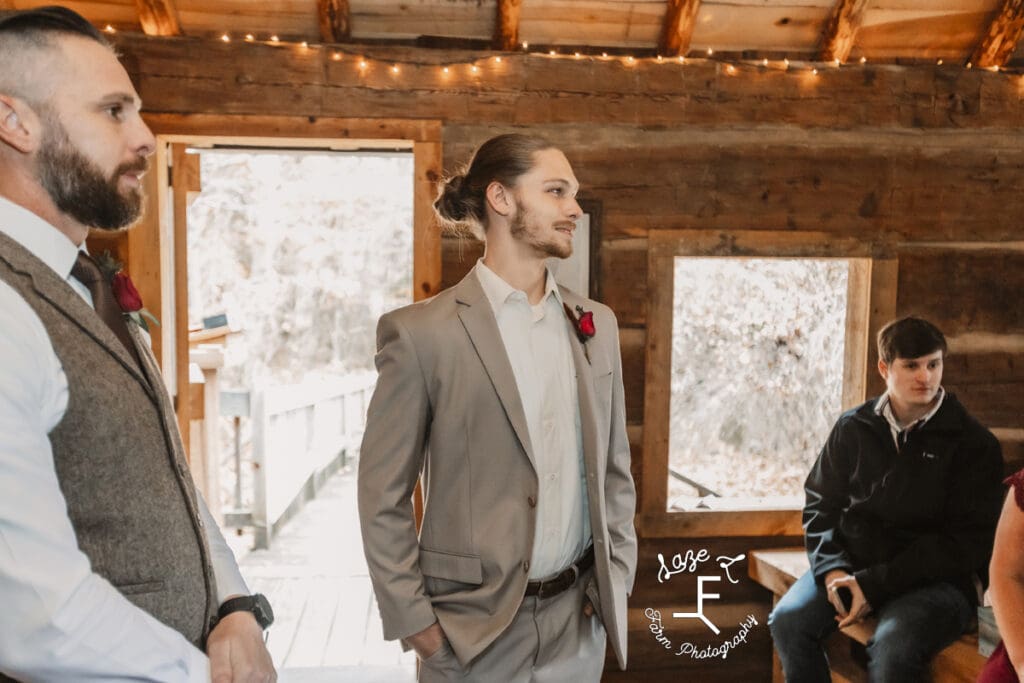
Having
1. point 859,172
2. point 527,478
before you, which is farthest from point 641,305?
point 527,478

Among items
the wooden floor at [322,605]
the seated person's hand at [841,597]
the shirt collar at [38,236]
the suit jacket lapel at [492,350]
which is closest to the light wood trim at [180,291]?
the wooden floor at [322,605]

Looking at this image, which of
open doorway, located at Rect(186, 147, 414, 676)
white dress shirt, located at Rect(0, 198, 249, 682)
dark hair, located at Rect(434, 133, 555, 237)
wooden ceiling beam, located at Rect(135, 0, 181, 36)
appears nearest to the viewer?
white dress shirt, located at Rect(0, 198, 249, 682)

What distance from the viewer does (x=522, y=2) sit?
3238 mm

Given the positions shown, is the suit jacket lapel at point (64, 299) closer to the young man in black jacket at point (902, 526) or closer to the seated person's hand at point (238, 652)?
the seated person's hand at point (238, 652)

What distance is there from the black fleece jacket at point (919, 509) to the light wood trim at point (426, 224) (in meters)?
1.86

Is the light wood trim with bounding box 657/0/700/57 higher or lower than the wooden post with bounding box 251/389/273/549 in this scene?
higher

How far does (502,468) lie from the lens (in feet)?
6.16

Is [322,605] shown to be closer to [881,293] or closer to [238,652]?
[881,293]

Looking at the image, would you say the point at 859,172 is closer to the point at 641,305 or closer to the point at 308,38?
the point at 641,305

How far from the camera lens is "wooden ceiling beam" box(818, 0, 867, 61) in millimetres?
3307

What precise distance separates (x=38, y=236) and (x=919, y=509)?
113 inches

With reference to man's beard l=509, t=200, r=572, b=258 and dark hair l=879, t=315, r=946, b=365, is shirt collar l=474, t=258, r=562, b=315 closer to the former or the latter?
man's beard l=509, t=200, r=572, b=258

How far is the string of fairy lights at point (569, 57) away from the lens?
329 centimetres

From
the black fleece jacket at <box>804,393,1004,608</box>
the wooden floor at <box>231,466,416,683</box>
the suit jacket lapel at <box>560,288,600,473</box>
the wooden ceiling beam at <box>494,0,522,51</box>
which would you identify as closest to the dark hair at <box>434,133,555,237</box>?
the suit jacket lapel at <box>560,288,600,473</box>
